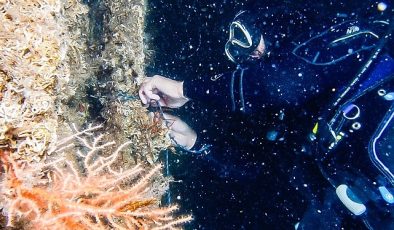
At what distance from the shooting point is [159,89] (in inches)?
136

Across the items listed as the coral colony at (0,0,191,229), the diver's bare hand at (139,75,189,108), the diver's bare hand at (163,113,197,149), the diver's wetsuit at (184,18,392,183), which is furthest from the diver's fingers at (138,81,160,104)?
the coral colony at (0,0,191,229)

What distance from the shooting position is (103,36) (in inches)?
134

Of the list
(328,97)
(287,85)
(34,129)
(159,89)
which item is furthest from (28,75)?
(328,97)

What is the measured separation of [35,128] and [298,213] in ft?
23.0

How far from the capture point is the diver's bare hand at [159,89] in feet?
11.0

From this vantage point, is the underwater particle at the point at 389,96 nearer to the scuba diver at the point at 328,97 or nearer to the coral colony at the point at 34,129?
the scuba diver at the point at 328,97

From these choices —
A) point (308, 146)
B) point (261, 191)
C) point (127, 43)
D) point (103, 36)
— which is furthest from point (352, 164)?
point (261, 191)

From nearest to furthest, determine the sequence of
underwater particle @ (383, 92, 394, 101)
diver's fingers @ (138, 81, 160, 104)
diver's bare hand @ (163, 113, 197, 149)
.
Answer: underwater particle @ (383, 92, 394, 101), diver's fingers @ (138, 81, 160, 104), diver's bare hand @ (163, 113, 197, 149)

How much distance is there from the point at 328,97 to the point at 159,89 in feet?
5.61

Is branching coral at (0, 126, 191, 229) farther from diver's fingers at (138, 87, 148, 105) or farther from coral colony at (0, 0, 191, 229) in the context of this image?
diver's fingers at (138, 87, 148, 105)

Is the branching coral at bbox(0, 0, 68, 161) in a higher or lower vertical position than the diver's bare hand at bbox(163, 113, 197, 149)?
higher

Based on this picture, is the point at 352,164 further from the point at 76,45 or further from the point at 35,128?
the point at 76,45

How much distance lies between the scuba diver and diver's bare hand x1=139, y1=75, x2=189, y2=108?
11 mm

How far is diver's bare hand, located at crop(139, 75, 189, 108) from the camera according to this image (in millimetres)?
3367
